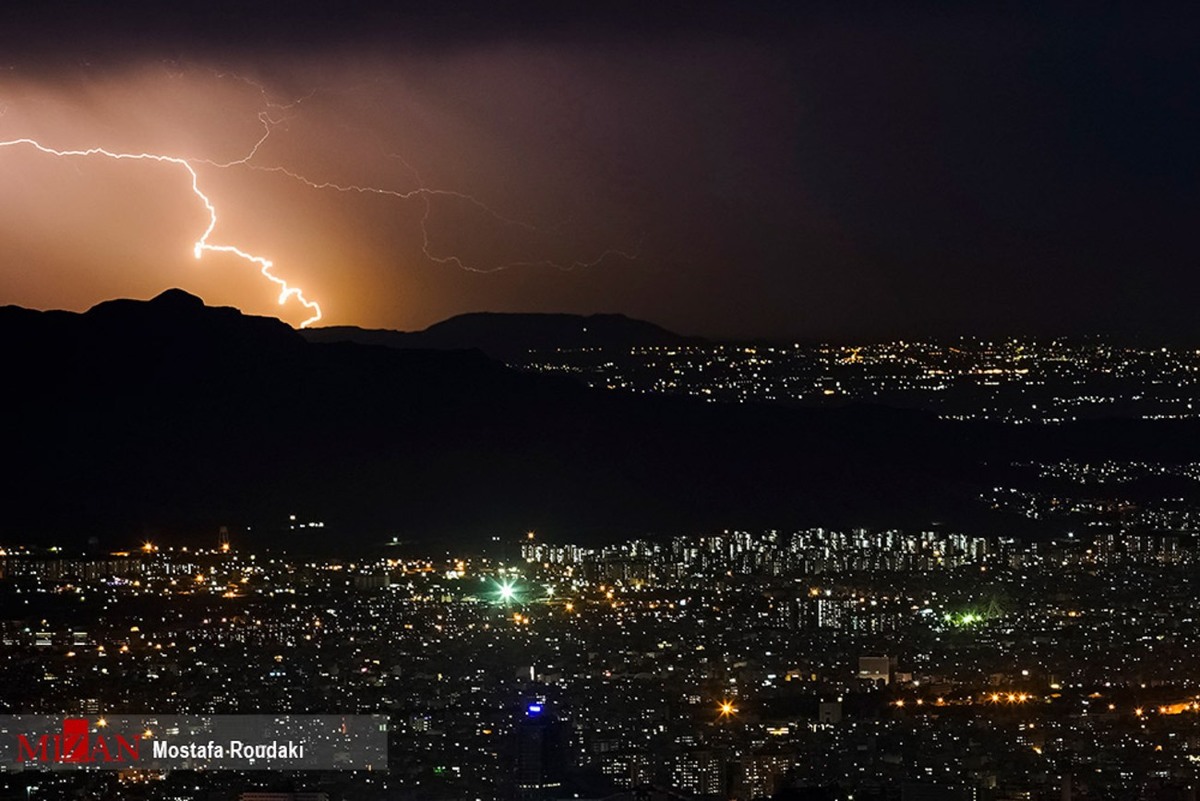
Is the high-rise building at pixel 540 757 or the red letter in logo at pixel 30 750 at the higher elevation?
the red letter in logo at pixel 30 750

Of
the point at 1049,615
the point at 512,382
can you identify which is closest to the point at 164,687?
the point at 1049,615

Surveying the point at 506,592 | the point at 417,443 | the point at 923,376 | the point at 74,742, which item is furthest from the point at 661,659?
the point at 923,376

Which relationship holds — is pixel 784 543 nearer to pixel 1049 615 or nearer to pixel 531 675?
pixel 1049 615

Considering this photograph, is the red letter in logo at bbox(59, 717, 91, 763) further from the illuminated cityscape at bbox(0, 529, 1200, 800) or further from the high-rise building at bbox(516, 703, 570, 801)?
the high-rise building at bbox(516, 703, 570, 801)

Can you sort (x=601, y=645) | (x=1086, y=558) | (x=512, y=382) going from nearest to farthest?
(x=601, y=645), (x=1086, y=558), (x=512, y=382)

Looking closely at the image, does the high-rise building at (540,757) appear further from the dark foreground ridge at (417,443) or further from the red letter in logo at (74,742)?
the dark foreground ridge at (417,443)

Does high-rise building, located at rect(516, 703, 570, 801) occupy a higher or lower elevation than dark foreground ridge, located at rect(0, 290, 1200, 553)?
lower

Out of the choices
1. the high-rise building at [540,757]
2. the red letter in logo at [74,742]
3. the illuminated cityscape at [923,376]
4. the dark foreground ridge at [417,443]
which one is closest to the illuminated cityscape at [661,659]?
the high-rise building at [540,757]

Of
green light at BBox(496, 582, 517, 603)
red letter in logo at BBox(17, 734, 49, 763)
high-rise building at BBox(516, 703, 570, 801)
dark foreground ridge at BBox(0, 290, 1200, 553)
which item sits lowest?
high-rise building at BBox(516, 703, 570, 801)

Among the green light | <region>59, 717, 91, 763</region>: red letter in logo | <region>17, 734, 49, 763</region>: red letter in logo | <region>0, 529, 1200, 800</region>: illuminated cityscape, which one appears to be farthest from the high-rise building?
the green light
